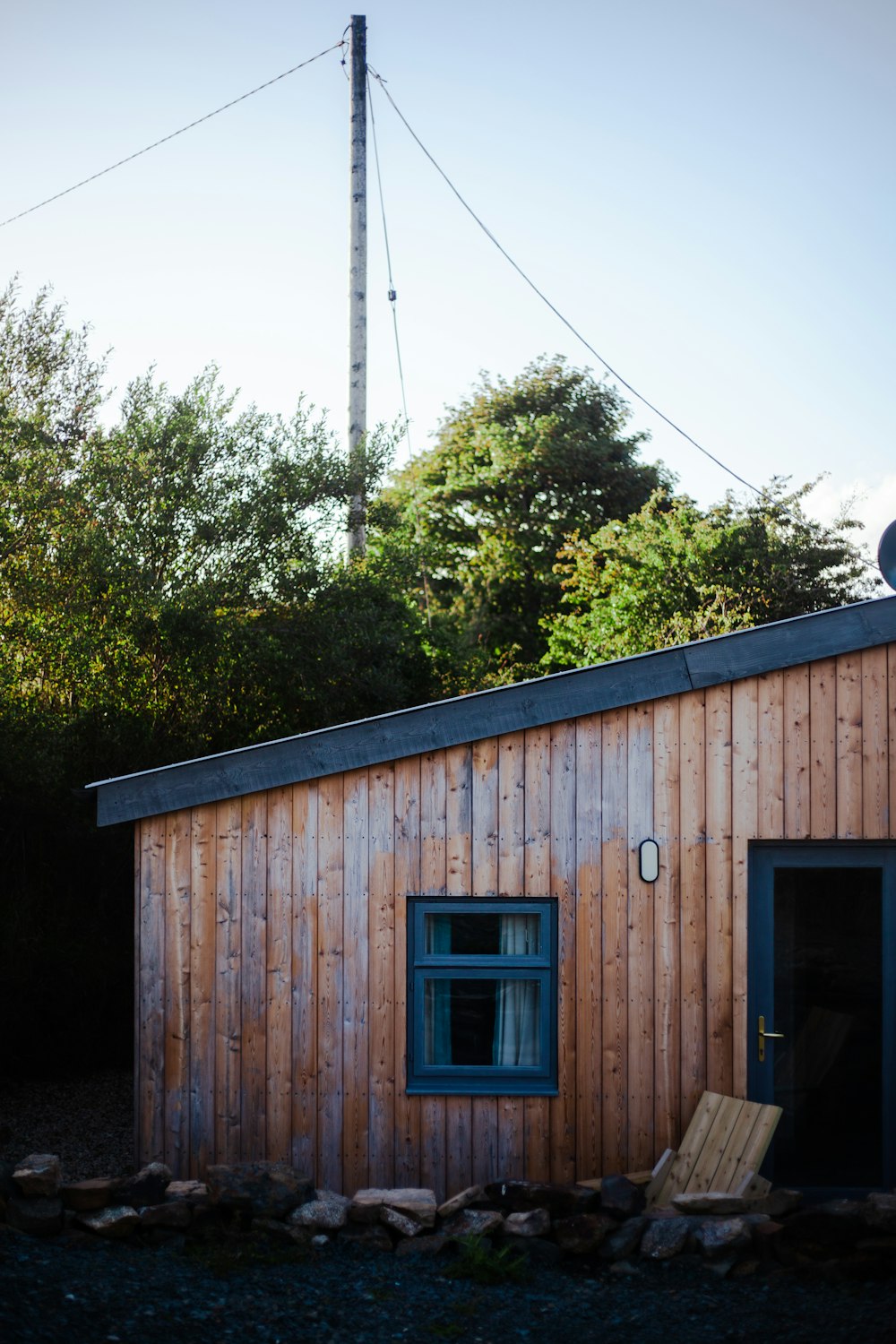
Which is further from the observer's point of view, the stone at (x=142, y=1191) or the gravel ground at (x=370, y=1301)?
the stone at (x=142, y=1191)

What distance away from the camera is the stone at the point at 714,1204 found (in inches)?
206

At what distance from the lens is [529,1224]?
5262 mm

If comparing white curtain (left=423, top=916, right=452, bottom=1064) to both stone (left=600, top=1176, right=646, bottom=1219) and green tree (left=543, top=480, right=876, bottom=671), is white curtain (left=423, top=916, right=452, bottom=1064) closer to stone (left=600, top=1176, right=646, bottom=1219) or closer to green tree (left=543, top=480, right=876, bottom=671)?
stone (left=600, top=1176, right=646, bottom=1219)

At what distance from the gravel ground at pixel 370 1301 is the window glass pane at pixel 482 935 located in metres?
1.65

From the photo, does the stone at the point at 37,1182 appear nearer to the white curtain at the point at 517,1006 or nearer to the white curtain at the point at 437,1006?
the white curtain at the point at 437,1006

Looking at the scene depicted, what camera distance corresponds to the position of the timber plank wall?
20.2ft

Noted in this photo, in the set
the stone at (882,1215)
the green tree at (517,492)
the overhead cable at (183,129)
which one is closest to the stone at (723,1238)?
the stone at (882,1215)

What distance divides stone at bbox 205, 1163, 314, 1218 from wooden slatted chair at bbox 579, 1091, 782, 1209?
1.55m

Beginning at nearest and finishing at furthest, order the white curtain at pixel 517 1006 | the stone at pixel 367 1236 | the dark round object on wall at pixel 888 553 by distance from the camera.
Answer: the stone at pixel 367 1236 → the white curtain at pixel 517 1006 → the dark round object on wall at pixel 888 553

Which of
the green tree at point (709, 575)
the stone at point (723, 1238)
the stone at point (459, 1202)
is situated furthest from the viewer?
the green tree at point (709, 575)

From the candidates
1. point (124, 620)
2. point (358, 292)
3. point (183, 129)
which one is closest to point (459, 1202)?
point (124, 620)

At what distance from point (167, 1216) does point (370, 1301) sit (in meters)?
1.20

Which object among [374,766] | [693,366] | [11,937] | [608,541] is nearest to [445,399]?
[608,541]

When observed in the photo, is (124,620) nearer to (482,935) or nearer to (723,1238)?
(482,935)
